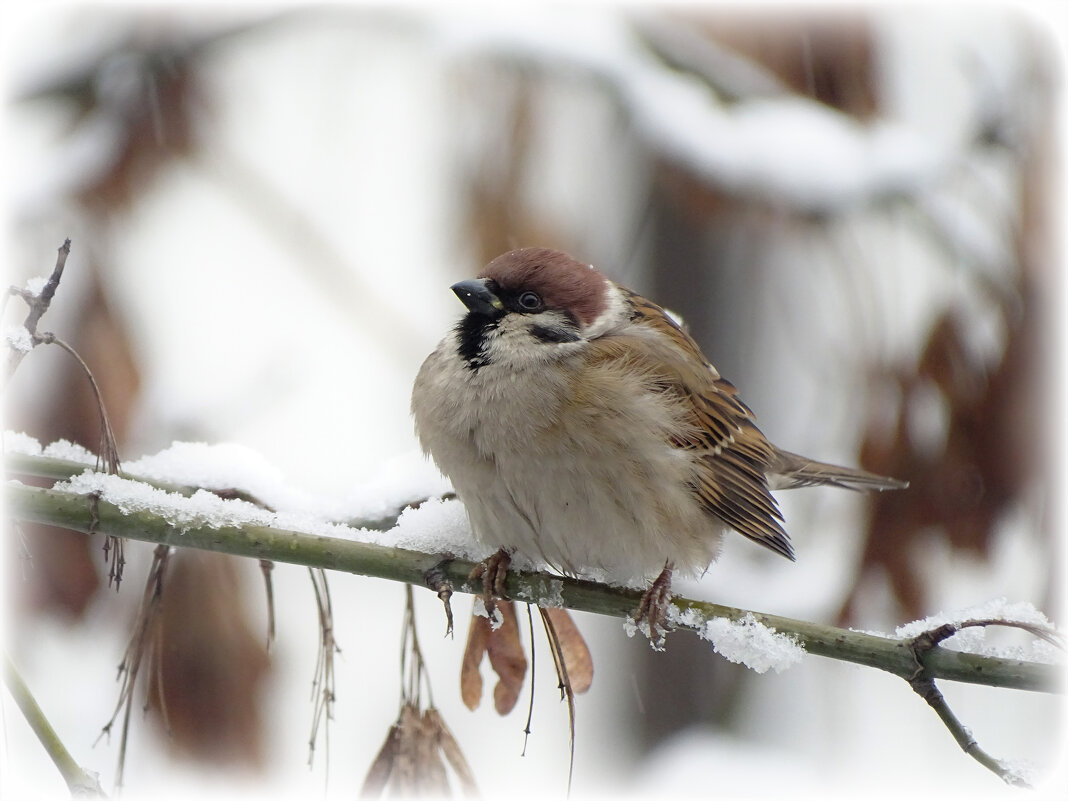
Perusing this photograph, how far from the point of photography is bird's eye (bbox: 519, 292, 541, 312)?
7.10ft

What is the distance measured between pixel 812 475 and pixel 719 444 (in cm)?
43

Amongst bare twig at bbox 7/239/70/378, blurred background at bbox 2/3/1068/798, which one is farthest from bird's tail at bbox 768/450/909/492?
bare twig at bbox 7/239/70/378

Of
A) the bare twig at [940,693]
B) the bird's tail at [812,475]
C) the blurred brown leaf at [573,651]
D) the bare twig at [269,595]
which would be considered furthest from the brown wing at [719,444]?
the bare twig at [269,595]

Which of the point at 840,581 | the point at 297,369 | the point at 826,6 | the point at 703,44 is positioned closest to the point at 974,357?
the point at 840,581

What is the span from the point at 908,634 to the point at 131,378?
1702mm

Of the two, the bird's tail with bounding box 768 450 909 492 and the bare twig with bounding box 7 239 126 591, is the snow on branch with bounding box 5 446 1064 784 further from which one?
the bird's tail with bounding box 768 450 909 492

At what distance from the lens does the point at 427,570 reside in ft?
5.27

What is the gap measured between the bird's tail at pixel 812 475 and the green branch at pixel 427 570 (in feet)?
3.18

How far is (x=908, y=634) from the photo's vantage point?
1.41 m

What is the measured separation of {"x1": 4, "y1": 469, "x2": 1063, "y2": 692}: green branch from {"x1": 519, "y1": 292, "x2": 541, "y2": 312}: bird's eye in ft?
2.18

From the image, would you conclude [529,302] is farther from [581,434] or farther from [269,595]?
[269,595]

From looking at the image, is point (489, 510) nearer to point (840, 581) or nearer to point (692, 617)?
point (692, 617)

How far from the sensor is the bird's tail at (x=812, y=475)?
245 cm

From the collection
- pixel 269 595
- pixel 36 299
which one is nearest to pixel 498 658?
pixel 269 595
